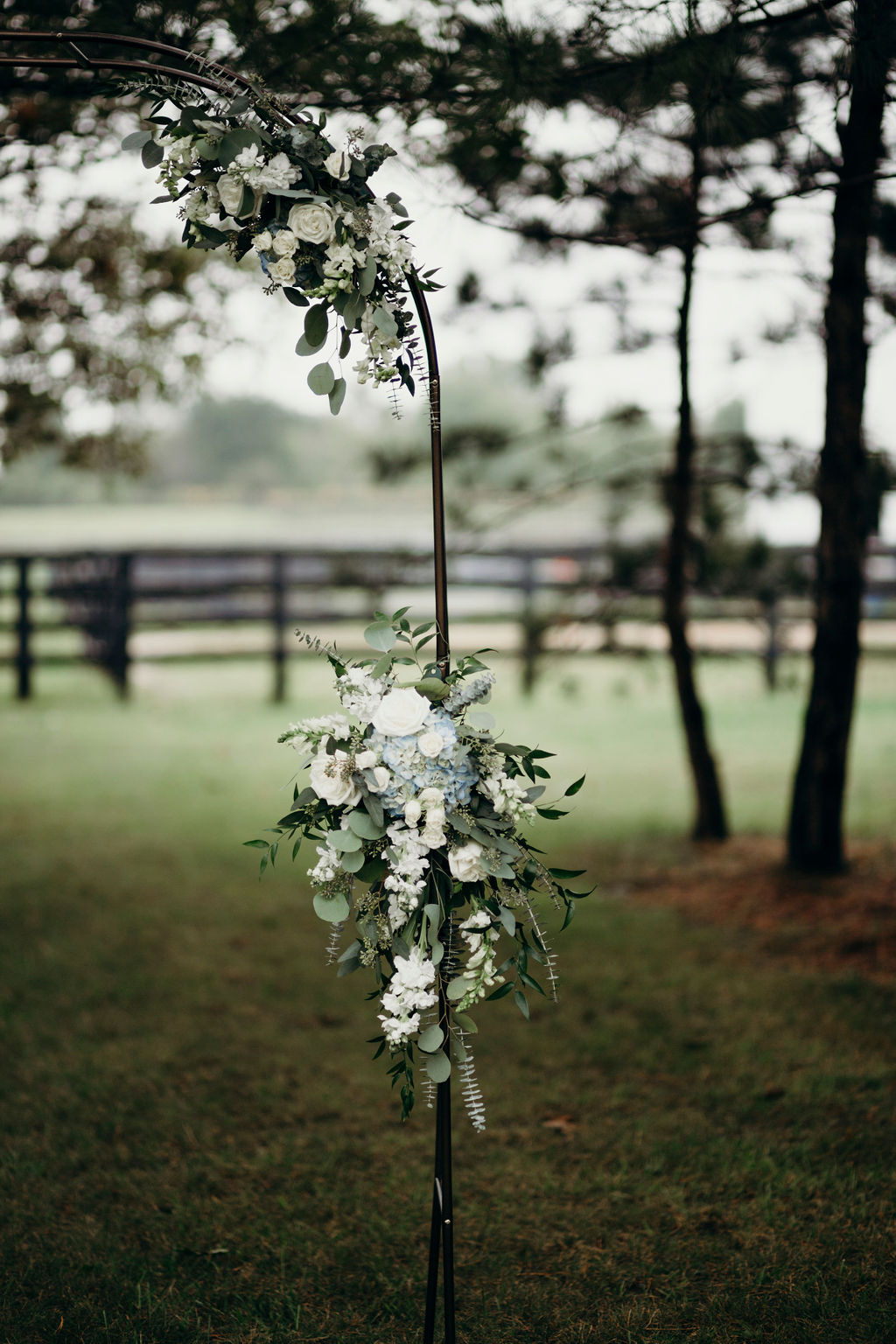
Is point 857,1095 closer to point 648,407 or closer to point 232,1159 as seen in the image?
point 232,1159

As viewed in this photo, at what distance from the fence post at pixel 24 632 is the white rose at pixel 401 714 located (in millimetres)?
9243

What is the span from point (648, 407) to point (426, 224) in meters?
2.19

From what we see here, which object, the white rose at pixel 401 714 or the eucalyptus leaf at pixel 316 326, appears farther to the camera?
the eucalyptus leaf at pixel 316 326

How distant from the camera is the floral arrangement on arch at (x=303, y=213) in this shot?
1.92 m

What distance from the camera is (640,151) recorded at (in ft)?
15.0

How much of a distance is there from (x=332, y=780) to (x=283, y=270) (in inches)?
37.4

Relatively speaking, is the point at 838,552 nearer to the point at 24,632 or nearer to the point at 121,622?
the point at 121,622

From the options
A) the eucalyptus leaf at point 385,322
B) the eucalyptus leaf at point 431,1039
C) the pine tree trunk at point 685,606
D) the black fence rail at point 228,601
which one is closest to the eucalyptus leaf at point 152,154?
the eucalyptus leaf at point 385,322

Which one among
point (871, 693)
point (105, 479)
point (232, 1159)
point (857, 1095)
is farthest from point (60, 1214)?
point (871, 693)

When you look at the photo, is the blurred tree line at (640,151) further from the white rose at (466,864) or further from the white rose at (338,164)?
the white rose at (466,864)

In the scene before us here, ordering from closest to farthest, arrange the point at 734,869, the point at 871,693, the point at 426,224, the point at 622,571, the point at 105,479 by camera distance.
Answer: the point at 426,224 → the point at 734,869 → the point at 622,571 → the point at 105,479 → the point at 871,693

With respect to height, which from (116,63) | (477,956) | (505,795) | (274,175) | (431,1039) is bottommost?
(431,1039)

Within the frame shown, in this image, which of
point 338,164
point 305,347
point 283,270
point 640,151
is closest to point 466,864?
point 305,347

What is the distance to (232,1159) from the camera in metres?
2.86
